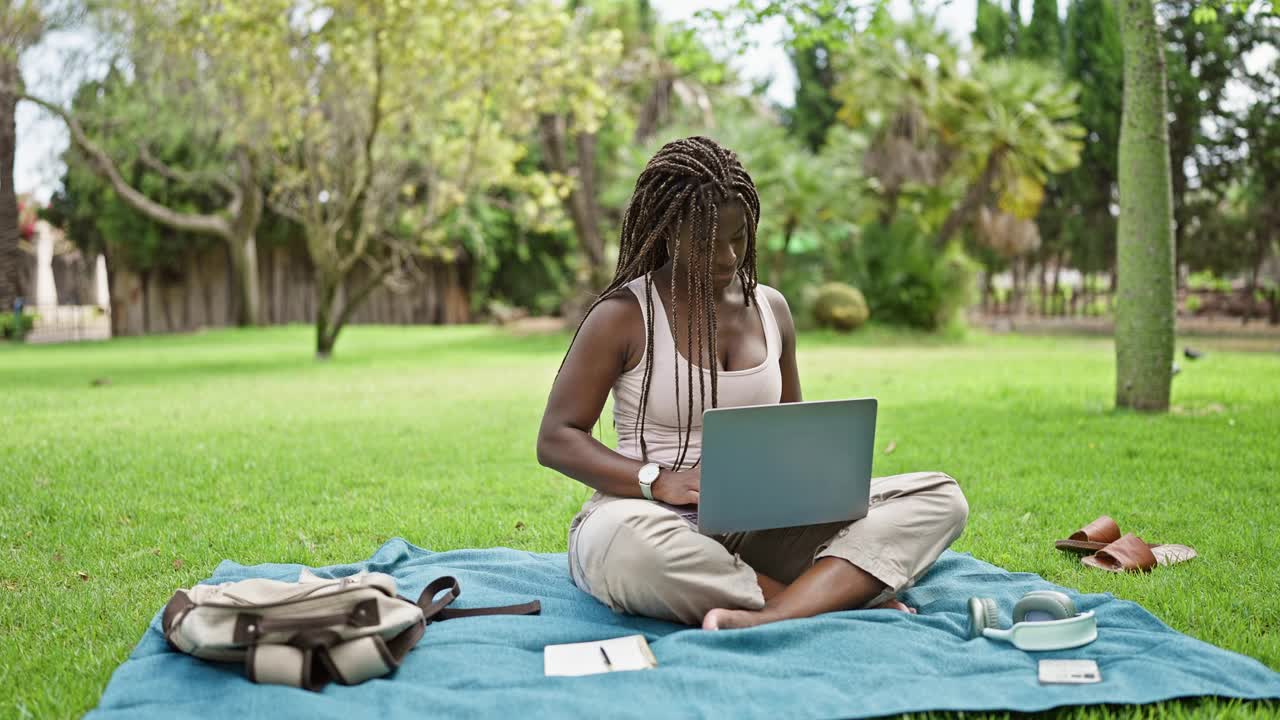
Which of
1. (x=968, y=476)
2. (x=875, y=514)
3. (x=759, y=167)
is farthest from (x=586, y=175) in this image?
(x=875, y=514)

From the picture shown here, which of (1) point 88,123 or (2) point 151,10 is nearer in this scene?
(2) point 151,10

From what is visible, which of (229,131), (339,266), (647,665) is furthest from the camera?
(229,131)

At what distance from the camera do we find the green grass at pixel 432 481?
11.5 feet

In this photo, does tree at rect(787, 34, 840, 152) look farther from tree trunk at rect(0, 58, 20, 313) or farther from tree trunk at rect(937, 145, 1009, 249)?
tree trunk at rect(0, 58, 20, 313)

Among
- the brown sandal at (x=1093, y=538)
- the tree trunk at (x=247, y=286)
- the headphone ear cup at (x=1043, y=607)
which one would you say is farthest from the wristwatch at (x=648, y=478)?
the tree trunk at (x=247, y=286)

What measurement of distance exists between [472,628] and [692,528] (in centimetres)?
65

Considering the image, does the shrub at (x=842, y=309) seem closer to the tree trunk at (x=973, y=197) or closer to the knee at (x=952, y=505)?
the tree trunk at (x=973, y=197)

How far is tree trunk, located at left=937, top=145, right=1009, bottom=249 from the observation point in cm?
1973

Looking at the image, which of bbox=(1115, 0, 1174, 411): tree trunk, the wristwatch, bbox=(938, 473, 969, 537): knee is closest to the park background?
bbox=(1115, 0, 1174, 411): tree trunk

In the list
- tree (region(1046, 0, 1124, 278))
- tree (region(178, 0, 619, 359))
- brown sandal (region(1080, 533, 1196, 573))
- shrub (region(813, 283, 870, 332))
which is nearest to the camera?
brown sandal (region(1080, 533, 1196, 573))

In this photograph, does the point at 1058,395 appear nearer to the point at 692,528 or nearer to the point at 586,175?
the point at 692,528

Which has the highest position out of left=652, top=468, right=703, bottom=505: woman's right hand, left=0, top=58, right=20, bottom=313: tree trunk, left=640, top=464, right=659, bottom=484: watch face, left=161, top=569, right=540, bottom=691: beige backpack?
left=0, top=58, right=20, bottom=313: tree trunk

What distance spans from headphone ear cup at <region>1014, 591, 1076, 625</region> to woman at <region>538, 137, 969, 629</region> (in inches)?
13.0

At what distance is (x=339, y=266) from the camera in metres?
14.7
